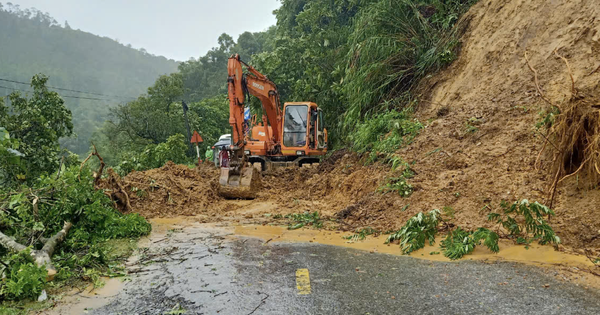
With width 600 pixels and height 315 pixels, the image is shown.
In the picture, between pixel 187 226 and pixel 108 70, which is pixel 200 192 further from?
pixel 108 70

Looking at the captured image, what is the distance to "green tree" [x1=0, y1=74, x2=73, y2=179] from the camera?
13.5 metres

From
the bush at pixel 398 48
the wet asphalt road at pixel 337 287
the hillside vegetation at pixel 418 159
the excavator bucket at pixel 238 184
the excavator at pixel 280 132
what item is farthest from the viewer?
the excavator at pixel 280 132

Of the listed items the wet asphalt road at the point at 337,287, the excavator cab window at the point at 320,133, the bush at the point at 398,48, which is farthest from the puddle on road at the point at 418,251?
the excavator cab window at the point at 320,133

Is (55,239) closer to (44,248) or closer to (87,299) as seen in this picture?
(44,248)

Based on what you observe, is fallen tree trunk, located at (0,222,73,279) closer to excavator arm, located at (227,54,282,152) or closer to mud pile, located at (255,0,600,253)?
mud pile, located at (255,0,600,253)

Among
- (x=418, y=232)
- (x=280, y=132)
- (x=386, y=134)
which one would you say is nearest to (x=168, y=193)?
(x=386, y=134)

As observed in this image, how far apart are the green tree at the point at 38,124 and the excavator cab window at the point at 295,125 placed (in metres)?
7.46

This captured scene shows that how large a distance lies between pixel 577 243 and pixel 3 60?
104 metres

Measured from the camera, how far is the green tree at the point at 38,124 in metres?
13.5

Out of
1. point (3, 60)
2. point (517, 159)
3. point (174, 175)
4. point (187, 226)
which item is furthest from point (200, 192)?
point (3, 60)

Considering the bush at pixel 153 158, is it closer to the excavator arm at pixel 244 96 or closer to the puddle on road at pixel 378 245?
the excavator arm at pixel 244 96

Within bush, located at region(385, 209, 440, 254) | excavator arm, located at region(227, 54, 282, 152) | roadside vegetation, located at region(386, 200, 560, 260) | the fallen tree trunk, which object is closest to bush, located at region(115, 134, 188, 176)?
excavator arm, located at region(227, 54, 282, 152)

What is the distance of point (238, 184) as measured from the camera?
10.8 meters

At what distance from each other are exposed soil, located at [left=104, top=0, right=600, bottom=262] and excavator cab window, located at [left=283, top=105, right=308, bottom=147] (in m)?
1.57
